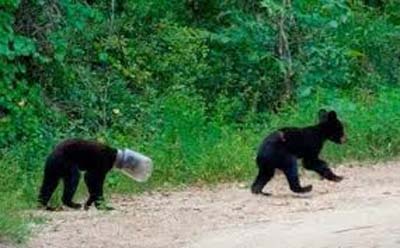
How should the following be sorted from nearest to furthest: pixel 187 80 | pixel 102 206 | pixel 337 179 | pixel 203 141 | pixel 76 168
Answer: pixel 102 206 → pixel 76 168 → pixel 337 179 → pixel 203 141 → pixel 187 80

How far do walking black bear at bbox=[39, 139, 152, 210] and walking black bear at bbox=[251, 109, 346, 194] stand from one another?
1702mm

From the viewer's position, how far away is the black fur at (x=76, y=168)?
40.9 feet

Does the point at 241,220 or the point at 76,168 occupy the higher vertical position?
the point at 76,168

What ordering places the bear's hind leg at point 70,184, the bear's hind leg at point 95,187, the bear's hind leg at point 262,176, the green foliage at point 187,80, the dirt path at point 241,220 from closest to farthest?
the dirt path at point 241,220, the bear's hind leg at point 70,184, the bear's hind leg at point 95,187, the bear's hind leg at point 262,176, the green foliage at point 187,80

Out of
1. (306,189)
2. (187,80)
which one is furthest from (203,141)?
(306,189)

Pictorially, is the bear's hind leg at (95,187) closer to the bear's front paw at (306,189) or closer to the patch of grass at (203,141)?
the patch of grass at (203,141)

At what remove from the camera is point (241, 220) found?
→ 11359 mm

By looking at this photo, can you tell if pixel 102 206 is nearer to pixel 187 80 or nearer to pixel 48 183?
pixel 48 183

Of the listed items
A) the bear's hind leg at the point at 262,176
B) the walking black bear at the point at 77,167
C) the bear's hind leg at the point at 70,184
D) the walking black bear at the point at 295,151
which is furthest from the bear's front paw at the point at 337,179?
the bear's hind leg at the point at 70,184

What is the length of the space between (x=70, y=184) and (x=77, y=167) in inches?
8.7

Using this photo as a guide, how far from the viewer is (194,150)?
15.6 meters

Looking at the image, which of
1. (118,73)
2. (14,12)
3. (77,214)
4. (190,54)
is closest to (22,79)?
(14,12)

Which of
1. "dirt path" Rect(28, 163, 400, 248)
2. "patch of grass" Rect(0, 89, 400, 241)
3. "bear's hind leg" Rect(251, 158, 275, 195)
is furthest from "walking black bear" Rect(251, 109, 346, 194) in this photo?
"patch of grass" Rect(0, 89, 400, 241)

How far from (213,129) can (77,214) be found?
5.40 metres
